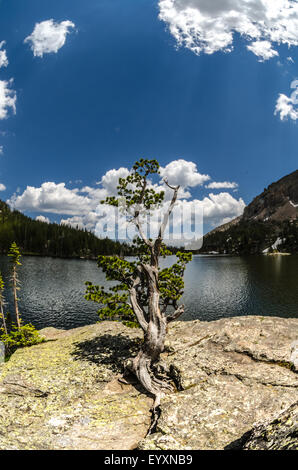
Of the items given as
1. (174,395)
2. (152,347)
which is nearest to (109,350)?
(152,347)

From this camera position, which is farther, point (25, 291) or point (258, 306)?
point (25, 291)

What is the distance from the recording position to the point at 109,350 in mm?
19656

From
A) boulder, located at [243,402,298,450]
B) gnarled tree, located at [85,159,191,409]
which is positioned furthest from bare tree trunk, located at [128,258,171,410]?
boulder, located at [243,402,298,450]

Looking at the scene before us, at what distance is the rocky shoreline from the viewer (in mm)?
8938

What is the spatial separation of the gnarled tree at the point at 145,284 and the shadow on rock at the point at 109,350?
2.31 metres

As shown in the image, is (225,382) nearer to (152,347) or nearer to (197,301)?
(152,347)

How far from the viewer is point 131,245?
21.1 m

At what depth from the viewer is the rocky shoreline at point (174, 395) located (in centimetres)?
894

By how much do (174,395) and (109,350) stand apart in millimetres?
8715

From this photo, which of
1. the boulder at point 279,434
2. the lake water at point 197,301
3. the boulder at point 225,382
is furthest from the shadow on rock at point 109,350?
the lake water at point 197,301

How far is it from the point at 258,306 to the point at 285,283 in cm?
2764
